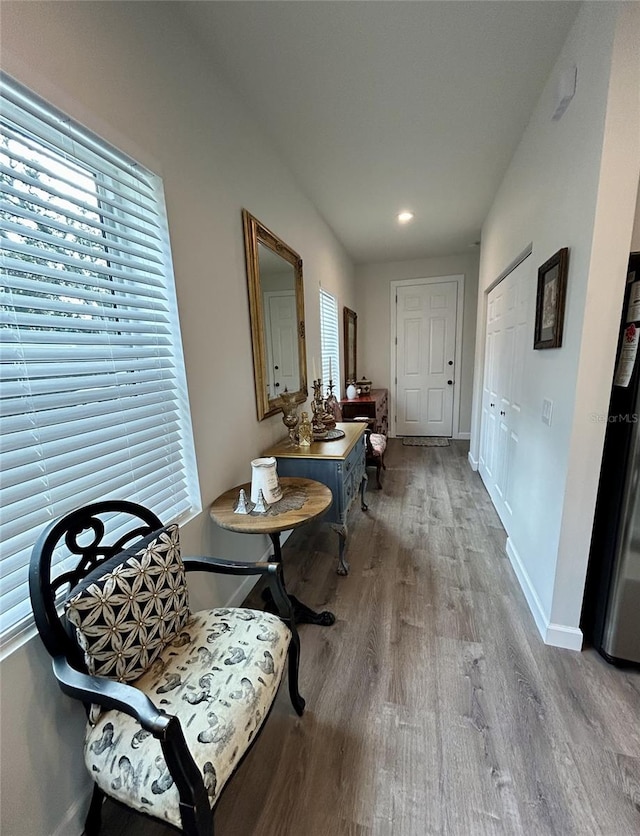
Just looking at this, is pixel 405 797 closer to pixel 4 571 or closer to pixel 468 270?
pixel 4 571

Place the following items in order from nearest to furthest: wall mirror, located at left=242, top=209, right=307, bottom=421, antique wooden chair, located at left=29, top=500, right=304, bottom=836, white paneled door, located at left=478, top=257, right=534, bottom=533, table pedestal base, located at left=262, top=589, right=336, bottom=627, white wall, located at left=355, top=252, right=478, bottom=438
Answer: antique wooden chair, located at left=29, top=500, right=304, bottom=836 < table pedestal base, located at left=262, top=589, right=336, bottom=627 < wall mirror, located at left=242, top=209, right=307, bottom=421 < white paneled door, located at left=478, top=257, right=534, bottom=533 < white wall, located at left=355, top=252, right=478, bottom=438

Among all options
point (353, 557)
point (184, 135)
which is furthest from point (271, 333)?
point (353, 557)

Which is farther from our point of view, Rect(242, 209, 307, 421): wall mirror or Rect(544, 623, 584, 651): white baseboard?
Rect(242, 209, 307, 421): wall mirror

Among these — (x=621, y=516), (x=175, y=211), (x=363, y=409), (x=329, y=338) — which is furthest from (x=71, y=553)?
(x=363, y=409)

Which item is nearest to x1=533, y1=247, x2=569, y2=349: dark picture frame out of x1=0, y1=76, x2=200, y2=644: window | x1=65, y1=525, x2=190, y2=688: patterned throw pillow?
x1=0, y1=76, x2=200, y2=644: window

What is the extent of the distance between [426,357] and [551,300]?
3488mm

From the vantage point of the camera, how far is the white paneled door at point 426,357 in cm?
491

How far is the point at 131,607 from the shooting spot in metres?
0.99

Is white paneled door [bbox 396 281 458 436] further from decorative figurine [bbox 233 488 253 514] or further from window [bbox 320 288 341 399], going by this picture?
decorative figurine [bbox 233 488 253 514]

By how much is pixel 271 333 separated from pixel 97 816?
7.19 feet

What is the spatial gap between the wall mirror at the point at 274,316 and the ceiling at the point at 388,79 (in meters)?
0.64

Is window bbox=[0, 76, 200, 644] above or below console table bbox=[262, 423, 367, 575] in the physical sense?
above

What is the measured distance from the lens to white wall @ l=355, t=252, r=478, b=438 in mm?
4789

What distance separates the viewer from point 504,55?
159 cm
